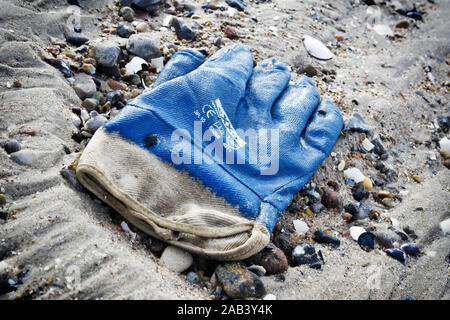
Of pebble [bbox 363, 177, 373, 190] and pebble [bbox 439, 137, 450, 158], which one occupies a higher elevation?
pebble [bbox 439, 137, 450, 158]

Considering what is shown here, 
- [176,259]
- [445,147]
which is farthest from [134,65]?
[445,147]

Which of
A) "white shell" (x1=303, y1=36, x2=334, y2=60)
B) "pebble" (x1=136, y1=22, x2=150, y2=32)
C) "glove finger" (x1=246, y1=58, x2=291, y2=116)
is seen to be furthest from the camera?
"white shell" (x1=303, y1=36, x2=334, y2=60)

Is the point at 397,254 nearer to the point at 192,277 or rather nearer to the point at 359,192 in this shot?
the point at 359,192

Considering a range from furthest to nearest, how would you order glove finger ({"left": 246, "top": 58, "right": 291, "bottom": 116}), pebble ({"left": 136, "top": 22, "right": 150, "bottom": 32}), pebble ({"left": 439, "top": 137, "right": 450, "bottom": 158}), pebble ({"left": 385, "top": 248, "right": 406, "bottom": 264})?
pebble ({"left": 136, "top": 22, "right": 150, "bottom": 32}) → pebble ({"left": 439, "top": 137, "right": 450, "bottom": 158}) → glove finger ({"left": 246, "top": 58, "right": 291, "bottom": 116}) → pebble ({"left": 385, "top": 248, "right": 406, "bottom": 264})

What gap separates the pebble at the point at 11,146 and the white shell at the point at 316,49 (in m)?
2.63

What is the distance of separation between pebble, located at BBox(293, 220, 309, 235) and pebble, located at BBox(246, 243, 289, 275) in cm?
31

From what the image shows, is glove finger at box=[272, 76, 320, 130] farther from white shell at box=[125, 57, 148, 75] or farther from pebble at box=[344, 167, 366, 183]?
white shell at box=[125, 57, 148, 75]

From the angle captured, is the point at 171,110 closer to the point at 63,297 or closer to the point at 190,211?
the point at 190,211

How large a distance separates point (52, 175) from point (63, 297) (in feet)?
2.01

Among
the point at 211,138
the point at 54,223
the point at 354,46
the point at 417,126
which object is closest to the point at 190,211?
the point at 211,138

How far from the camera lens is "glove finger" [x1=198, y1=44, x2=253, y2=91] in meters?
2.32

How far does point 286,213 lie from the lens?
218 cm

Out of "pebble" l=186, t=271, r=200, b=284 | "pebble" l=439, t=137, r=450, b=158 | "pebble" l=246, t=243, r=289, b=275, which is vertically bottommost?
"pebble" l=186, t=271, r=200, b=284

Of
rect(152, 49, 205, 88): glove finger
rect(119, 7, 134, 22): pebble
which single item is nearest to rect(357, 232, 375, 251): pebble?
rect(152, 49, 205, 88): glove finger
